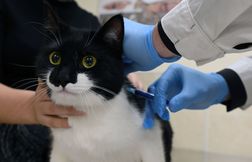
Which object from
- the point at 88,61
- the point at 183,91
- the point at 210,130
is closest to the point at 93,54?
the point at 88,61

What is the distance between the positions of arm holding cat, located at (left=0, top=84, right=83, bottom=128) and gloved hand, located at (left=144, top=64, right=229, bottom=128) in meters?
0.24

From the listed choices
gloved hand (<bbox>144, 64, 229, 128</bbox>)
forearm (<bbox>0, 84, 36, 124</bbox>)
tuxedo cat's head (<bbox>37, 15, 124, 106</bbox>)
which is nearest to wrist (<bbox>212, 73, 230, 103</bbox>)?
gloved hand (<bbox>144, 64, 229, 128</bbox>)

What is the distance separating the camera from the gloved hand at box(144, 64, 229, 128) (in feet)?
2.93

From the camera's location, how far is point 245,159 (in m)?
1.34

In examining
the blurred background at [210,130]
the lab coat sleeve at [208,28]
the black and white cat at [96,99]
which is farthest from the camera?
the blurred background at [210,130]

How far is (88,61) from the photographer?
0.83m

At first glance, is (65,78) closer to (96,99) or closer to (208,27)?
(96,99)

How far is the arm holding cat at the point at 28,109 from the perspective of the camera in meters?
0.92

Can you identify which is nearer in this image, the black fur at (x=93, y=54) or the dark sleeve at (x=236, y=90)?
the black fur at (x=93, y=54)

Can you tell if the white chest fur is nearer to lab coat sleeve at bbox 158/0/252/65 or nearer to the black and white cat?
the black and white cat

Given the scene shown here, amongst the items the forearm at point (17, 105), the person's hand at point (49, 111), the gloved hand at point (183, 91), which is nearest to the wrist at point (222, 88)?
the gloved hand at point (183, 91)

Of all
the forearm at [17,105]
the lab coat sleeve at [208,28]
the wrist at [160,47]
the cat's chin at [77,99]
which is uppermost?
the lab coat sleeve at [208,28]

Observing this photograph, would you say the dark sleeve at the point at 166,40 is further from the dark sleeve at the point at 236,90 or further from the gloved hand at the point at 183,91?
the dark sleeve at the point at 236,90

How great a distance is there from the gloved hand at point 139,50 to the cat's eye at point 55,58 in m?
0.18
